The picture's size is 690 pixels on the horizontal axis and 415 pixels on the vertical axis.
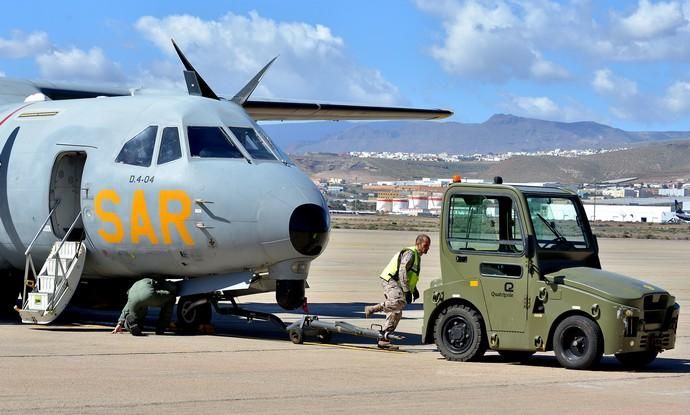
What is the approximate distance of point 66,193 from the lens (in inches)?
745

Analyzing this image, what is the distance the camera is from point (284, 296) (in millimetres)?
16750

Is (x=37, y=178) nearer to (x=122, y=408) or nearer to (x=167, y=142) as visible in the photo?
(x=167, y=142)

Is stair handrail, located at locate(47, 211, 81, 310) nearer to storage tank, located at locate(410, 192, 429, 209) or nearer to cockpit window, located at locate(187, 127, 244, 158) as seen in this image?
cockpit window, located at locate(187, 127, 244, 158)

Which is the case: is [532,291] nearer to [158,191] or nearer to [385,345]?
[385,345]

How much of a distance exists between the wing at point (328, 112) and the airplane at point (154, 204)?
18.7 ft

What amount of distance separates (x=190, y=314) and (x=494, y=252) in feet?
16.7

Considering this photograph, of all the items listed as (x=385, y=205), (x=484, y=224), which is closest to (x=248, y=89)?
(x=484, y=224)

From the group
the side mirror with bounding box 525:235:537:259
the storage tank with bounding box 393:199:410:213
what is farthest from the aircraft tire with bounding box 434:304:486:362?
the storage tank with bounding box 393:199:410:213

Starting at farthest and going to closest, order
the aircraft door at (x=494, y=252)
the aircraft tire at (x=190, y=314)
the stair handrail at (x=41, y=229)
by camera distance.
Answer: the stair handrail at (x=41, y=229) < the aircraft tire at (x=190, y=314) < the aircraft door at (x=494, y=252)

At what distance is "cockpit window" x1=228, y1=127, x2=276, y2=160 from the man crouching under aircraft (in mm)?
2308

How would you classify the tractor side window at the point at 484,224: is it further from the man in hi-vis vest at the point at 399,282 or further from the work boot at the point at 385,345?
the work boot at the point at 385,345

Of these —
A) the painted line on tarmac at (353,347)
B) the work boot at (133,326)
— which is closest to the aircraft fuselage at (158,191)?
the work boot at (133,326)

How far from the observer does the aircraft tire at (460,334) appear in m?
14.7

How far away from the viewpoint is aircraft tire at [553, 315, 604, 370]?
1384cm
